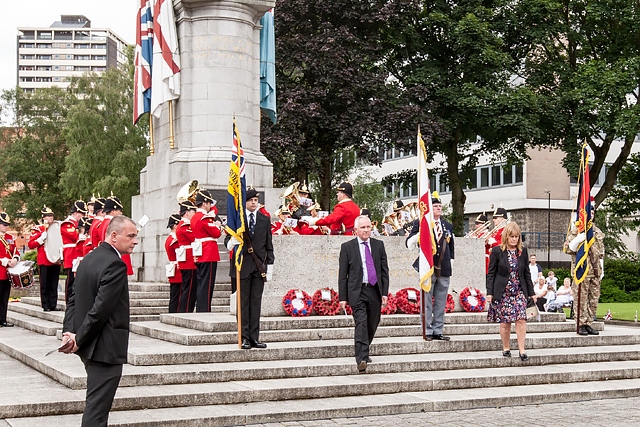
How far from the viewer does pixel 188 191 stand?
18250 mm

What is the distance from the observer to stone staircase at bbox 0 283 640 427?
31.4 feet

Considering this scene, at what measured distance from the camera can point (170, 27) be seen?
2055cm

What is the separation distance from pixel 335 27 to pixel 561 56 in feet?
41.4

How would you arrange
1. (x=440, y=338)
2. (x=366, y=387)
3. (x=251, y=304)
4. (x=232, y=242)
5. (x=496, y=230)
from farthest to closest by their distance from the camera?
(x=496, y=230)
(x=440, y=338)
(x=232, y=242)
(x=251, y=304)
(x=366, y=387)

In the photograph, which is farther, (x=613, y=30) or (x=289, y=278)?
(x=613, y=30)

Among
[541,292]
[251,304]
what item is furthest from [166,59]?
[541,292]

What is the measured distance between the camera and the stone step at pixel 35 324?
15452 millimetres

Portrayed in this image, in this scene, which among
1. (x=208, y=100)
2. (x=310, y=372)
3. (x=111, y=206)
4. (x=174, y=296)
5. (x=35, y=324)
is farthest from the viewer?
(x=208, y=100)

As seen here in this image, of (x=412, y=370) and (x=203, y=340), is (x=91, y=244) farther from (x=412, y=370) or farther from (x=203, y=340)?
(x=412, y=370)

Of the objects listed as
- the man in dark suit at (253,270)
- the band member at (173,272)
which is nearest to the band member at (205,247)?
the band member at (173,272)

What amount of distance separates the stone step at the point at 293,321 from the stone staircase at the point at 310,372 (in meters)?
0.02

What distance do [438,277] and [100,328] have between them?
25.1 ft

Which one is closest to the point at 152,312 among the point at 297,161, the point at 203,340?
the point at 203,340

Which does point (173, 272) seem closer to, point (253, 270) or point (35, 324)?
point (35, 324)
